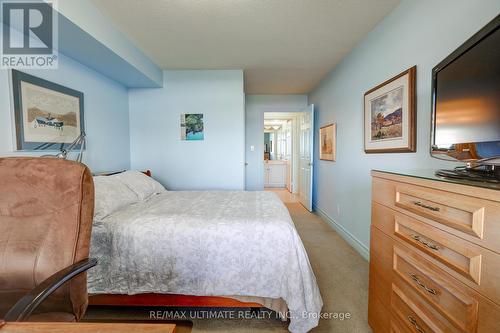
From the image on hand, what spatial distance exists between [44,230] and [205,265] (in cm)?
89

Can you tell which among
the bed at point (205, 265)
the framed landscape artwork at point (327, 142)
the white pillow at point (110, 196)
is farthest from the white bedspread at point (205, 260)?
the framed landscape artwork at point (327, 142)

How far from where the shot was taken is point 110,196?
1.77 meters

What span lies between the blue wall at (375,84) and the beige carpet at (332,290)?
0.25 m

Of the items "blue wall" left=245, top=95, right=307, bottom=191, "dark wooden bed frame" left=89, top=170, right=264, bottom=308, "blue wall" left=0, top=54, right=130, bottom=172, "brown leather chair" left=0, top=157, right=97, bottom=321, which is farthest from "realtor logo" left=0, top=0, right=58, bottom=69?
"blue wall" left=245, top=95, right=307, bottom=191

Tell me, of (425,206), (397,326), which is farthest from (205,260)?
(425,206)

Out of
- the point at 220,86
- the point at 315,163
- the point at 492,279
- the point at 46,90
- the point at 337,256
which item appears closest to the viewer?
the point at 492,279

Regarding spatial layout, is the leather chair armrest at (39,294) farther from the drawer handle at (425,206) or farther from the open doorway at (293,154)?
the open doorway at (293,154)

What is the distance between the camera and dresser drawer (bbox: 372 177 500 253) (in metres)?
0.67

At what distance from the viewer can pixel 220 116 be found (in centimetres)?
335

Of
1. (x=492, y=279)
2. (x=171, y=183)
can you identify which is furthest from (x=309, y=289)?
(x=171, y=183)

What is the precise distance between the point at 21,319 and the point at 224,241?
956mm

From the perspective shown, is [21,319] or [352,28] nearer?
[21,319]

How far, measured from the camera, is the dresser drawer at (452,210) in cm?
67

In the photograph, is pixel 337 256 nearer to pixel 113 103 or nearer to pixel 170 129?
pixel 170 129
